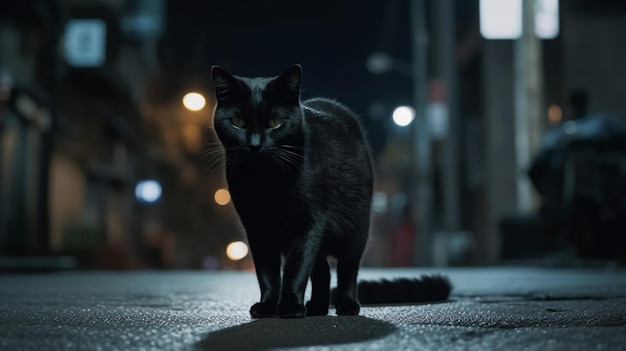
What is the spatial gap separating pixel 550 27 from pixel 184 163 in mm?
36596

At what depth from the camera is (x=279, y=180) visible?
13.2ft

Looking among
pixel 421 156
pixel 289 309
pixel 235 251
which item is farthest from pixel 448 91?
pixel 235 251

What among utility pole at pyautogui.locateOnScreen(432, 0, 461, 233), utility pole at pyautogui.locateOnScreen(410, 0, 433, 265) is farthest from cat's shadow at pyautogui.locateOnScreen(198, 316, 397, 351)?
utility pole at pyautogui.locateOnScreen(410, 0, 433, 265)

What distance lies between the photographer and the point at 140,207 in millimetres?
42281

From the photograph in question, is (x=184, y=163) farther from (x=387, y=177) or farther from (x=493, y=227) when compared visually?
(x=493, y=227)

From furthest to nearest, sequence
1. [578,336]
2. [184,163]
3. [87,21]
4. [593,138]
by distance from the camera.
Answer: [184,163] → [87,21] → [593,138] → [578,336]

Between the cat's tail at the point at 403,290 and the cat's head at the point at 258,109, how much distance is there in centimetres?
135

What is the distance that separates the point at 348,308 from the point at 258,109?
1032 mm

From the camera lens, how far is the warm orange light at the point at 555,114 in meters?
22.4

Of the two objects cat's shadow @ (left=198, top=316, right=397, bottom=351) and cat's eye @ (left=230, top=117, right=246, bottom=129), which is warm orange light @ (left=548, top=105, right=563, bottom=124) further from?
cat's shadow @ (left=198, top=316, right=397, bottom=351)

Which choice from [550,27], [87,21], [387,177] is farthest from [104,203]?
[387,177]

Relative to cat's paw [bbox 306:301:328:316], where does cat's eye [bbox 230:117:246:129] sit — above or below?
above

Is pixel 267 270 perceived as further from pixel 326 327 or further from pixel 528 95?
pixel 528 95

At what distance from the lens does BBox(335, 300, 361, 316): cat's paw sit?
4367 mm
